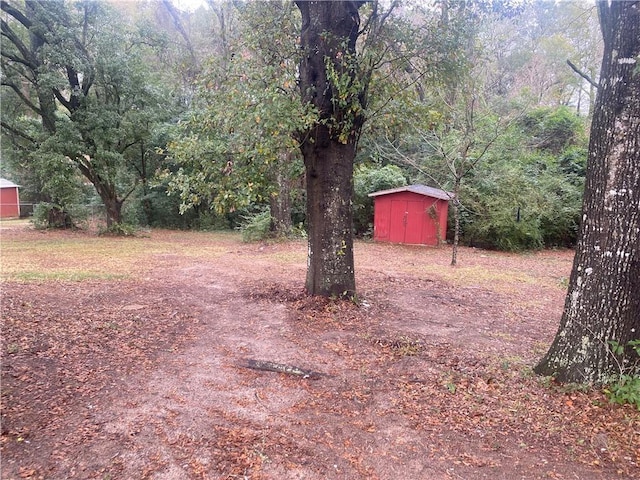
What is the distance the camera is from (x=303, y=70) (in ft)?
18.9

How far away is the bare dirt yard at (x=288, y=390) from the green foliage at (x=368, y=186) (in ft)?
31.8

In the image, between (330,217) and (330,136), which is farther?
(330,217)

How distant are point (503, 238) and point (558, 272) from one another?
4.00m

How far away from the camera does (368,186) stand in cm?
1694

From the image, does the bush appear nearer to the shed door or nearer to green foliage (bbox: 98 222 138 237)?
green foliage (bbox: 98 222 138 237)

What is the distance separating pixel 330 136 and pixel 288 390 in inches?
138

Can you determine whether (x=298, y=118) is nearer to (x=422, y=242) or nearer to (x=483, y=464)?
(x=483, y=464)

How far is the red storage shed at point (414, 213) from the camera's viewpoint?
14.8m

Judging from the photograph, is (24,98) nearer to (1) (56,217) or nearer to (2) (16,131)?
(2) (16,131)

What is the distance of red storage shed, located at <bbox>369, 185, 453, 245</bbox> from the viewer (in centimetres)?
1480

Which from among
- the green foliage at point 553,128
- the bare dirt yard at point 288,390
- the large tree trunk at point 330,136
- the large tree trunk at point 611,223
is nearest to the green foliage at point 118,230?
the bare dirt yard at point 288,390

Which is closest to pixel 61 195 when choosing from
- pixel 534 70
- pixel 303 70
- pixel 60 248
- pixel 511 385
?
pixel 60 248

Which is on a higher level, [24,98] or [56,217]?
[24,98]

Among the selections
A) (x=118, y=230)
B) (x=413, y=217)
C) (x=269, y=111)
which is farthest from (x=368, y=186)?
(x=269, y=111)
